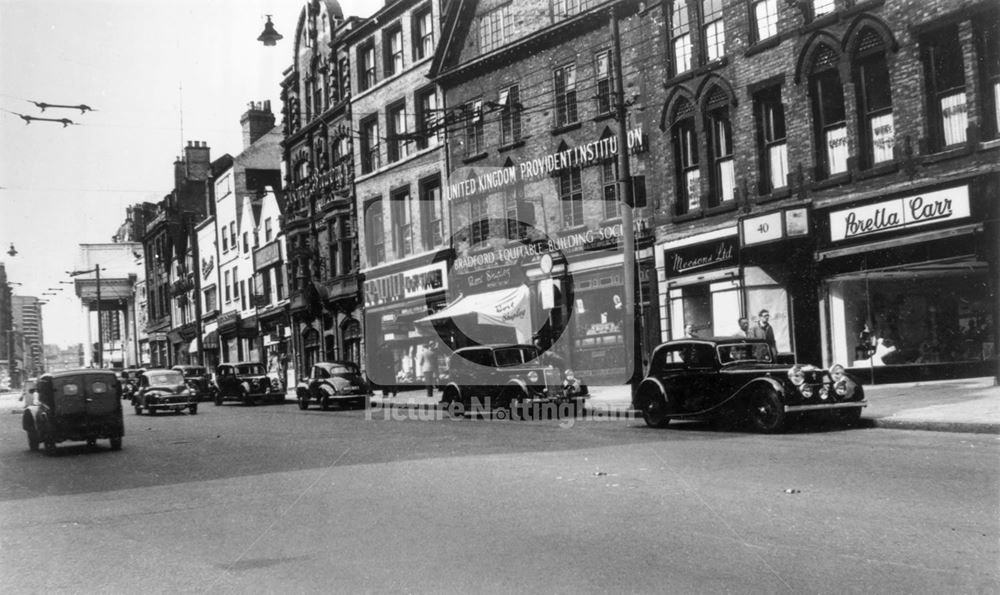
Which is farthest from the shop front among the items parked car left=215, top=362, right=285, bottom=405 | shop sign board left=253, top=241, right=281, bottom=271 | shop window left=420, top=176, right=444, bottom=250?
shop sign board left=253, top=241, right=281, bottom=271

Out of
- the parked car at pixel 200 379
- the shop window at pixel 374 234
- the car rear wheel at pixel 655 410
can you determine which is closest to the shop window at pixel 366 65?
the shop window at pixel 374 234

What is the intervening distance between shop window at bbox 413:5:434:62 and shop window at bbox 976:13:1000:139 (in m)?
23.0

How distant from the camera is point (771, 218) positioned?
2230 centimetres

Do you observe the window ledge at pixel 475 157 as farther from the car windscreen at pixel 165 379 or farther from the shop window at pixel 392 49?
the car windscreen at pixel 165 379

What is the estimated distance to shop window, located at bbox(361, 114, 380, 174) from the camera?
41.4m

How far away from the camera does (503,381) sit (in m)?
21.1

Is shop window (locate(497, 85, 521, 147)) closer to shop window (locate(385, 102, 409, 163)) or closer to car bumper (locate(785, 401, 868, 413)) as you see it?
shop window (locate(385, 102, 409, 163))

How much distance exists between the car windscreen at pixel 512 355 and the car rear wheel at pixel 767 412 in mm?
7422

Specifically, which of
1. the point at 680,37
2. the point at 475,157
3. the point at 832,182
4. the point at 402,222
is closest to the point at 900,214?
the point at 832,182

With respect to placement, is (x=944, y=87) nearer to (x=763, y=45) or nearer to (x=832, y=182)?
(x=832, y=182)

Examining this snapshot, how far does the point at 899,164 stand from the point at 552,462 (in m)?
11.9

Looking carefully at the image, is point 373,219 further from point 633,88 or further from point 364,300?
point 633,88

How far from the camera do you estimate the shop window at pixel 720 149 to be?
2442cm

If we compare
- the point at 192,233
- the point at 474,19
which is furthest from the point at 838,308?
the point at 192,233
